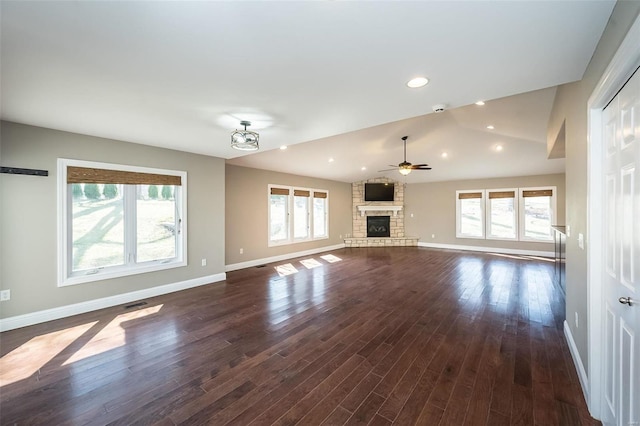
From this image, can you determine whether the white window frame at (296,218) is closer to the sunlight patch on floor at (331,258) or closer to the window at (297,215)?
the window at (297,215)

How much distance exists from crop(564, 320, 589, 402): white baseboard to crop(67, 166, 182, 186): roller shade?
5.47m

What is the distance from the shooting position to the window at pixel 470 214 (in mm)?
8594

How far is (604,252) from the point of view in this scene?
168 centimetres

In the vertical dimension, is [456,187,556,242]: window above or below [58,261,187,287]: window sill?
above

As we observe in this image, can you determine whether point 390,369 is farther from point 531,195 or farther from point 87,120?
point 531,195

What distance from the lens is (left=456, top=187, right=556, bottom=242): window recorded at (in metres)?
7.58

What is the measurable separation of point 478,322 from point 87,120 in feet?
17.6

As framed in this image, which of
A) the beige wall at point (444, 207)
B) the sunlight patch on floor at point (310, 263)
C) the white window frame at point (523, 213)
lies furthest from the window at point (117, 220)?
the white window frame at point (523, 213)

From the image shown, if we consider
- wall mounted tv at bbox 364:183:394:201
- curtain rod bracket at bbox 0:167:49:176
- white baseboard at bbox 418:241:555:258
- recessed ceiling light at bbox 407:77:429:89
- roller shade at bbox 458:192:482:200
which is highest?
recessed ceiling light at bbox 407:77:429:89

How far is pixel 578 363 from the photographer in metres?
2.19

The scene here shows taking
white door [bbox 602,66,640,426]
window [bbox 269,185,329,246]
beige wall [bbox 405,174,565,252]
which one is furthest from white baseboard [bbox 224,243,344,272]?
white door [bbox 602,66,640,426]

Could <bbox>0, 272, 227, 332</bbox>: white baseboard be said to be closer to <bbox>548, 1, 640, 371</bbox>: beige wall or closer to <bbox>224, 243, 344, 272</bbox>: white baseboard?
<bbox>224, 243, 344, 272</bbox>: white baseboard

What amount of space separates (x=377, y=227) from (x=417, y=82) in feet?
26.7

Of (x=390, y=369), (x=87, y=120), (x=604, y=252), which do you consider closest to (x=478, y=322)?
(x=390, y=369)
